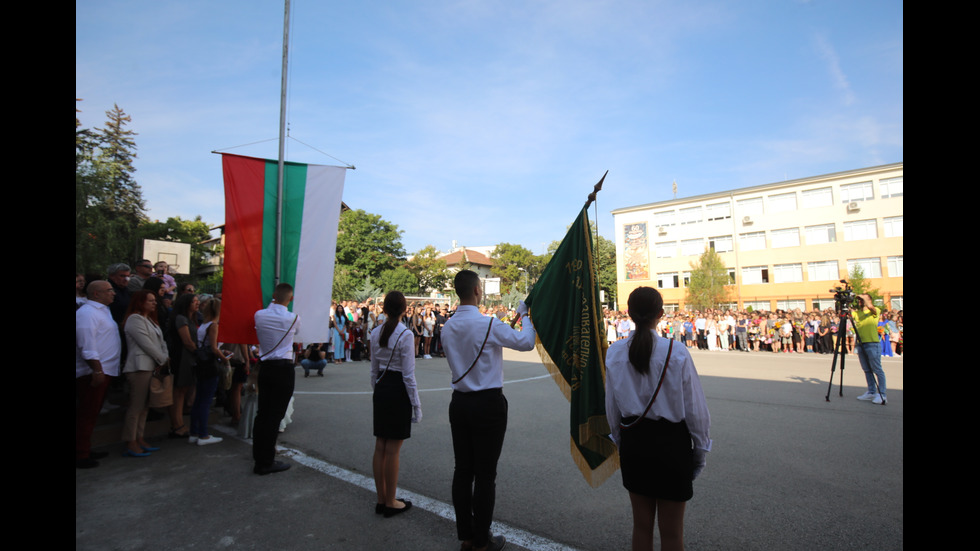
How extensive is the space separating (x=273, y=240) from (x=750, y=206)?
180 feet

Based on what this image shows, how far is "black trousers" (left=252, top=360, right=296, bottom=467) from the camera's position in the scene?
4.98m

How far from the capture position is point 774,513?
392 centimetres

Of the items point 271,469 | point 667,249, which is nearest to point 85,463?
point 271,469

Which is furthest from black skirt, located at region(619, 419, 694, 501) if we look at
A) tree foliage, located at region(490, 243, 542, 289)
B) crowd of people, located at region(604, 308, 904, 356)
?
tree foliage, located at region(490, 243, 542, 289)

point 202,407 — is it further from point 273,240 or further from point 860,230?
point 860,230

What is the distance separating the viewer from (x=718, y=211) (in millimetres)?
52438

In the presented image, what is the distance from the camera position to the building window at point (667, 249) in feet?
180

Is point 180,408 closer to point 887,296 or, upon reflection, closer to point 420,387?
point 420,387

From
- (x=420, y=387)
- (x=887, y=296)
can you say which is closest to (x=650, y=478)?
(x=420, y=387)

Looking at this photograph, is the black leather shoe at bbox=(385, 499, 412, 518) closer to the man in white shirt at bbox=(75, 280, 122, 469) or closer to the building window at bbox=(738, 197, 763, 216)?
the man in white shirt at bbox=(75, 280, 122, 469)

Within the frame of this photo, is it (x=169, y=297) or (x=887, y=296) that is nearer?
(x=169, y=297)

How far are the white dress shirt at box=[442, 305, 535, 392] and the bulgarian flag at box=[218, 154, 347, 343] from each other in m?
3.00

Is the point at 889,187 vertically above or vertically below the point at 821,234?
above
